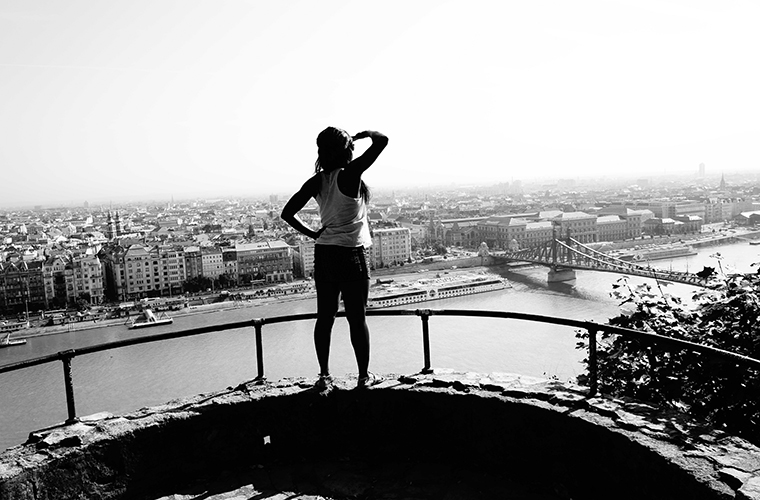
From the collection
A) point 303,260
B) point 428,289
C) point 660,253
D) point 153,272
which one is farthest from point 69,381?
point 303,260

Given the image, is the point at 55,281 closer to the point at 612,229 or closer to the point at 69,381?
the point at 612,229

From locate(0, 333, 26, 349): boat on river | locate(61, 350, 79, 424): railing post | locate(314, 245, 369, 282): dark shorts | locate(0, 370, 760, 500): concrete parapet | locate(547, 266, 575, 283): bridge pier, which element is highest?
locate(314, 245, 369, 282): dark shorts

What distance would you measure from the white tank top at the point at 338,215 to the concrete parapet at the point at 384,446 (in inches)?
12.8

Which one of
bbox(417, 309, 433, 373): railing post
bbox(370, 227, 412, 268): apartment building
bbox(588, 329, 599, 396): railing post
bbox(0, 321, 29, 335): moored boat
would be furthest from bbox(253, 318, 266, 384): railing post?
bbox(370, 227, 412, 268): apartment building

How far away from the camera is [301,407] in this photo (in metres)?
1.46

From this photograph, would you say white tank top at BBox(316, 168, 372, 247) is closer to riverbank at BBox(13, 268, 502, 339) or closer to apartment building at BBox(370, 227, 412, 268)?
riverbank at BBox(13, 268, 502, 339)

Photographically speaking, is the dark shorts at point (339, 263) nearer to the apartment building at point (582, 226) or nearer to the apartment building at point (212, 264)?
the apartment building at point (212, 264)

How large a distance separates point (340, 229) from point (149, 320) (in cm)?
1427

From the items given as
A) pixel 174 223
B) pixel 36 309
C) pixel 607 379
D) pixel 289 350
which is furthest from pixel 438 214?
pixel 607 379

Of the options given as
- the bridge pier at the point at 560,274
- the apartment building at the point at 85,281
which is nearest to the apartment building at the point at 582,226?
the bridge pier at the point at 560,274

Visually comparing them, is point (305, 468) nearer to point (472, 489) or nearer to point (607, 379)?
point (472, 489)

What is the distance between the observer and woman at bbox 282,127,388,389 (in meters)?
1.47

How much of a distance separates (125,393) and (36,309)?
12.6m

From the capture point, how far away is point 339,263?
4.89ft
